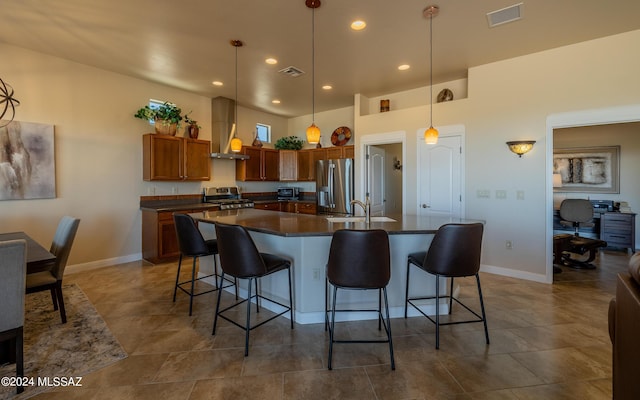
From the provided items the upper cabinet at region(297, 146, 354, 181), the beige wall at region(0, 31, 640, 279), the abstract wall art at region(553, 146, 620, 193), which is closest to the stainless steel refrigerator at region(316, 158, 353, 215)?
the upper cabinet at region(297, 146, 354, 181)

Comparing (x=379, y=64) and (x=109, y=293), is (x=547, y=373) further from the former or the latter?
(x=109, y=293)

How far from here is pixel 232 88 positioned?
5.23 metres

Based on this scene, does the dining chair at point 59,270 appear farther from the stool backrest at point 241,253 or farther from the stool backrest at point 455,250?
the stool backrest at point 455,250

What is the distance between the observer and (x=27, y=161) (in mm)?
3773

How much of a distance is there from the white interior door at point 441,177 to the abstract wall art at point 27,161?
5305 millimetres

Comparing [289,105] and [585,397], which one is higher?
[289,105]

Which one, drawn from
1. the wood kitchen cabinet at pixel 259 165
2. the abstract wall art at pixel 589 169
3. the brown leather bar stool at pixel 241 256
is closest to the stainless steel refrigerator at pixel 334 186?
the wood kitchen cabinet at pixel 259 165

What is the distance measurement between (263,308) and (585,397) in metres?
2.52

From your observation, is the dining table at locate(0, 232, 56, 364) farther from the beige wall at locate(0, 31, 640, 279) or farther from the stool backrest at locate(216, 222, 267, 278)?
the beige wall at locate(0, 31, 640, 279)

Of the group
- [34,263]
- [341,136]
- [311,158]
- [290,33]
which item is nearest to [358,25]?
[290,33]

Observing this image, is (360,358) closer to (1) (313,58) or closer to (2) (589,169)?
(1) (313,58)

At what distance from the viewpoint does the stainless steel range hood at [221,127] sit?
573 cm

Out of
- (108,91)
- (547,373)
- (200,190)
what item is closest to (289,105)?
(200,190)

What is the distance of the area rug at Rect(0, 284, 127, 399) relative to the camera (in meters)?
2.03
